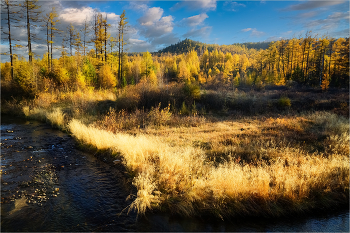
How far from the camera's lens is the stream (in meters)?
5.16

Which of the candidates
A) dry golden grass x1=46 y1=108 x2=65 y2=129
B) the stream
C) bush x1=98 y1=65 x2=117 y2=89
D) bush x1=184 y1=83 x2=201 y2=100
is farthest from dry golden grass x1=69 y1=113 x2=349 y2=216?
bush x1=98 y1=65 x2=117 y2=89

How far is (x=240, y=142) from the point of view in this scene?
1091cm

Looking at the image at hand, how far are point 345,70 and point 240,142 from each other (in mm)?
56268

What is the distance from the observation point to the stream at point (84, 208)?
203 inches

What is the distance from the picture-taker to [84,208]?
5809 mm

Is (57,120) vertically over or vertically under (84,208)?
over

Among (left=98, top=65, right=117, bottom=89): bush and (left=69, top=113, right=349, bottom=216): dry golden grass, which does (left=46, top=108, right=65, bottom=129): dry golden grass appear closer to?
(left=69, top=113, right=349, bottom=216): dry golden grass

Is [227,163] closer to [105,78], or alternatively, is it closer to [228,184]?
[228,184]

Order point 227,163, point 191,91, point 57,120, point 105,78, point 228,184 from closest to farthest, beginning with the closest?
point 228,184, point 227,163, point 57,120, point 191,91, point 105,78

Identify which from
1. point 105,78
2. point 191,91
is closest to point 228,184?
point 191,91

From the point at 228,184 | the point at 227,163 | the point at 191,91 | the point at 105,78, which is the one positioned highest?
the point at 105,78

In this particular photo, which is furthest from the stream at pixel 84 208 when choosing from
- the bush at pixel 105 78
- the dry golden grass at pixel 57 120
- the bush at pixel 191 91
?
the bush at pixel 105 78

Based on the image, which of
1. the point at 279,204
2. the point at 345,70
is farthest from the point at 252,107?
the point at 345,70

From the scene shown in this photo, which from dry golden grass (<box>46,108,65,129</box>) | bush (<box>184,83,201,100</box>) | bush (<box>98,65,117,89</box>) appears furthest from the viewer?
bush (<box>98,65,117,89</box>)
